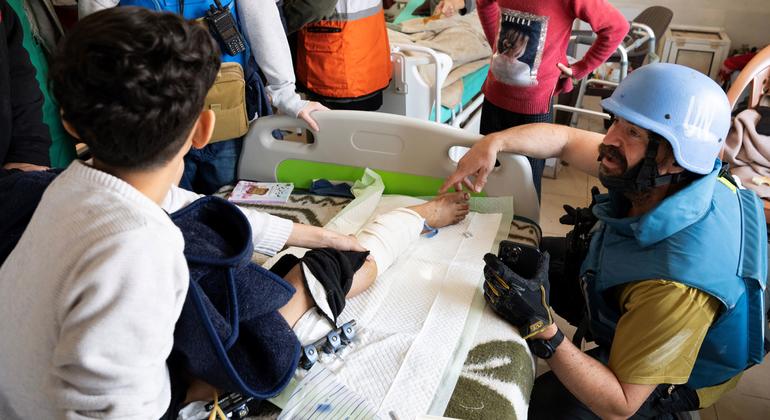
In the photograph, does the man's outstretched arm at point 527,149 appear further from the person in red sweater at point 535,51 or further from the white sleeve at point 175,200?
the white sleeve at point 175,200

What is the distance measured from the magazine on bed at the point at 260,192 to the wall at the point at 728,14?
11.8ft

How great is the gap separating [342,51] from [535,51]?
2.45ft

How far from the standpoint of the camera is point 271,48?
6.16ft

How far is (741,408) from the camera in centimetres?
204

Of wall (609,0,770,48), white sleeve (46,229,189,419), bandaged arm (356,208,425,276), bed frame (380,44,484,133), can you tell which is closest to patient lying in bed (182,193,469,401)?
bandaged arm (356,208,425,276)

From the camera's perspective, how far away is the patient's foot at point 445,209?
1697 mm

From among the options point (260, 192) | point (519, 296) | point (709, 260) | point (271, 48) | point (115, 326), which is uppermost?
point (115, 326)

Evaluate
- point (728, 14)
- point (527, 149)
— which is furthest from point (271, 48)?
point (728, 14)

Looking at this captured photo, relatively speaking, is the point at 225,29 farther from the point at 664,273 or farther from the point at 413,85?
the point at 664,273

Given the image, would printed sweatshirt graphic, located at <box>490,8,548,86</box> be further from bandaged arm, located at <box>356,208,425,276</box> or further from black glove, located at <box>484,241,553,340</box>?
black glove, located at <box>484,241,553,340</box>

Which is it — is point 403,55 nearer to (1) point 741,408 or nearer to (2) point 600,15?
(2) point 600,15

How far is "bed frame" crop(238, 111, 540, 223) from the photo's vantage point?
1.79m

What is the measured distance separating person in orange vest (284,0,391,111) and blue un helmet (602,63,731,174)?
1.28m

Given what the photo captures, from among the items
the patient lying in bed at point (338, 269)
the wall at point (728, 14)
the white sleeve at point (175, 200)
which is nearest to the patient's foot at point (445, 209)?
the patient lying in bed at point (338, 269)
